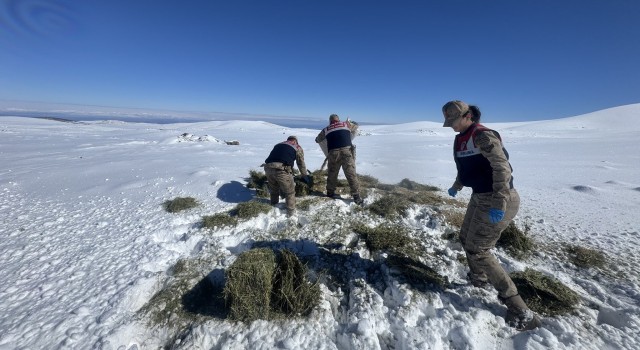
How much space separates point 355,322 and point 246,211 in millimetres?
3238

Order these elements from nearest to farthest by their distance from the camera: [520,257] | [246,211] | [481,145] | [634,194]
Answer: [481,145]
[520,257]
[246,211]
[634,194]

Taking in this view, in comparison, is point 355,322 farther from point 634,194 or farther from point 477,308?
point 634,194

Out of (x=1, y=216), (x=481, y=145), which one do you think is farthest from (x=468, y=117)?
(x=1, y=216)

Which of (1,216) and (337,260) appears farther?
(1,216)

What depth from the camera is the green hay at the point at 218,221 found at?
533 cm

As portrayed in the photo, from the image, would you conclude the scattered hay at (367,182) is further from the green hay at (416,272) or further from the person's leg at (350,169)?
the green hay at (416,272)

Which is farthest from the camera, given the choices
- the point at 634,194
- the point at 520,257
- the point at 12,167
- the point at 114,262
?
the point at 12,167

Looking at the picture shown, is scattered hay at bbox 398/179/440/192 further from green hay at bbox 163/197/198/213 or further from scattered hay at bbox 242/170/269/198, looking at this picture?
green hay at bbox 163/197/198/213

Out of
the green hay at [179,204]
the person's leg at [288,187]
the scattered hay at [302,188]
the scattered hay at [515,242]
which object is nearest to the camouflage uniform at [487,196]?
the scattered hay at [515,242]

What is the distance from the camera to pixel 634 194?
25.1 ft

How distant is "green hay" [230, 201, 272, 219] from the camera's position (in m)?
5.62

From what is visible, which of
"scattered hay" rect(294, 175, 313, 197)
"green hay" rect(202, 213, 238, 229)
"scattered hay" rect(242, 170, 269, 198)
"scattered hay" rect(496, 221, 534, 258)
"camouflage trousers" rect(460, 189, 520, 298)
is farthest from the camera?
"scattered hay" rect(242, 170, 269, 198)

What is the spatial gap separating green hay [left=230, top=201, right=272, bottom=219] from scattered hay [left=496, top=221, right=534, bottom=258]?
4495mm

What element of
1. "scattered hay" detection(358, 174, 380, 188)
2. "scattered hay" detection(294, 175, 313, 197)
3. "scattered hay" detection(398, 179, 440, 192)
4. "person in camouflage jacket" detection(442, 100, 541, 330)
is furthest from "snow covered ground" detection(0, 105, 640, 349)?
"scattered hay" detection(398, 179, 440, 192)
